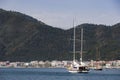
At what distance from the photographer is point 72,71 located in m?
87.2

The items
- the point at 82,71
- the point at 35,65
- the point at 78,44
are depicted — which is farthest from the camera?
the point at 35,65

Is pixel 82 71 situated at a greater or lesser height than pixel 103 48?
lesser

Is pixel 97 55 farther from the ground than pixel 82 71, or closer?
farther from the ground

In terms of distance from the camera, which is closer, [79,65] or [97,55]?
[79,65]

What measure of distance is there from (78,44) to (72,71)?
93610mm

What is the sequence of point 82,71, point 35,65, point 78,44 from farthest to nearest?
point 35,65, point 78,44, point 82,71

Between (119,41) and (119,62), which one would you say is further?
(119,41)

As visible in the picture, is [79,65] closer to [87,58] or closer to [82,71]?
[82,71]

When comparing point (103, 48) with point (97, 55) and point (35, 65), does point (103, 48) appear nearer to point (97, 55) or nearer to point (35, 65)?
point (97, 55)

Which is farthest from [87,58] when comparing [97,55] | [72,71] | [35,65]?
[72,71]

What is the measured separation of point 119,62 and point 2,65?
142 ft

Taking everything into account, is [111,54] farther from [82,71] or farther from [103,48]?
[82,71]

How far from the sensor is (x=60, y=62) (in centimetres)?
19425

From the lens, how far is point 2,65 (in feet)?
636
